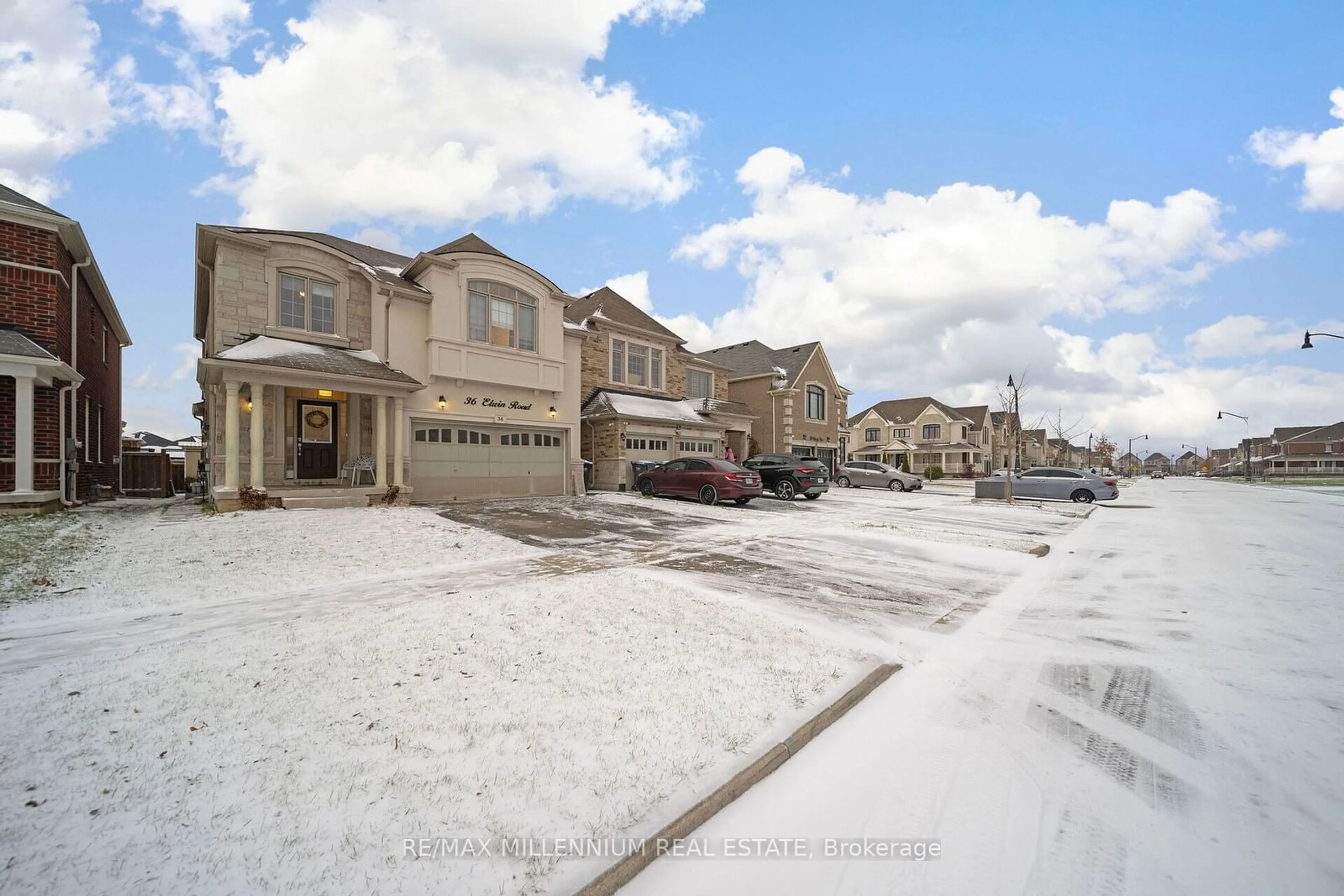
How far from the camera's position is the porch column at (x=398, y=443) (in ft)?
47.6

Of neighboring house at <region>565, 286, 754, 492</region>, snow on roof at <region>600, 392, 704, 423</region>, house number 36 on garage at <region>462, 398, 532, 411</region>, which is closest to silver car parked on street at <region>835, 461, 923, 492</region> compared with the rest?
neighboring house at <region>565, 286, 754, 492</region>

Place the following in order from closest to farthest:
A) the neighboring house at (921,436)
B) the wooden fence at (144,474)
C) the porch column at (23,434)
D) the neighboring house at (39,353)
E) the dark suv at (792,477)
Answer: the porch column at (23,434), the neighboring house at (39,353), the dark suv at (792,477), the wooden fence at (144,474), the neighboring house at (921,436)

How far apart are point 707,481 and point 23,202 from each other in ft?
56.2

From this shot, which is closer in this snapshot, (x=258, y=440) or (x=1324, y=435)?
(x=258, y=440)

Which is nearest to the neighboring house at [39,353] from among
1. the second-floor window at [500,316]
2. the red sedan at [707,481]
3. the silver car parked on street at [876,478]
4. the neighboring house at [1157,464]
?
the second-floor window at [500,316]

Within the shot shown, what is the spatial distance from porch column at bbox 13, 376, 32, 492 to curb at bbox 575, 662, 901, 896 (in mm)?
15642

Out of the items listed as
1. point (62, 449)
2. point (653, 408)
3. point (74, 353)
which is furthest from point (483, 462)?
point (74, 353)

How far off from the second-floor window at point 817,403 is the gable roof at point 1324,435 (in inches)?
3764

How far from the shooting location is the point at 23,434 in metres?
11.3

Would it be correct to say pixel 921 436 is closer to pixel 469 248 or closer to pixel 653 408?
pixel 653 408

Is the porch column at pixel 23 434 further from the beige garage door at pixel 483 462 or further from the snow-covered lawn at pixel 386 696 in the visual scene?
the beige garage door at pixel 483 462

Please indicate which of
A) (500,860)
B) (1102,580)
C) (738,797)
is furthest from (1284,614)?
(500,860)

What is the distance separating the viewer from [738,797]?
2.94 metres

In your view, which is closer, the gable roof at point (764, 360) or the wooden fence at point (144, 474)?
the wooden fence at point (144, 474)
